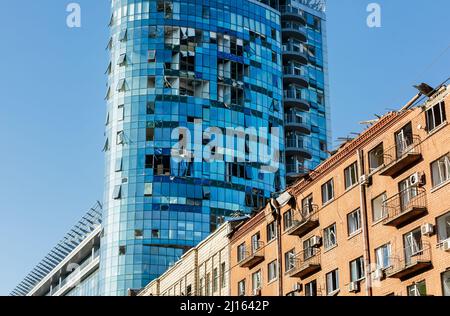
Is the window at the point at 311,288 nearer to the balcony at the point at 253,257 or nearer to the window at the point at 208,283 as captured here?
the balcony at the point at 253,257

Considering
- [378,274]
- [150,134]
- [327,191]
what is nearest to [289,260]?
[327,191]

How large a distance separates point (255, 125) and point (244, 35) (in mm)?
13497

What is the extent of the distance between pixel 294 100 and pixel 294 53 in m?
7.68

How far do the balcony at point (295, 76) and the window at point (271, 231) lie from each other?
74364mm

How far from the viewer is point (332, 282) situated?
2201 inches

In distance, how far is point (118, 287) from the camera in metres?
114

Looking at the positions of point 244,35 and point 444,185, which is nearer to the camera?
point 444,185

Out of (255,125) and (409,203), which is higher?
(255,125)

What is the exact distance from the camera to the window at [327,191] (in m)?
57.3

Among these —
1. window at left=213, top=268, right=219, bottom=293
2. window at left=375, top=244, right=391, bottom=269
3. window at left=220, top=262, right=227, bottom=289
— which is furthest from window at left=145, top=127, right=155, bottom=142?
window at left=375, top=244, right=391, bottom=269

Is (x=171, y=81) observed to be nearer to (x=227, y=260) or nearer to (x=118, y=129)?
(x=118, y=129)

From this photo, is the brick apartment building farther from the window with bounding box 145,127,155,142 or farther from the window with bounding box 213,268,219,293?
the window with bounding box 145,127,155,142

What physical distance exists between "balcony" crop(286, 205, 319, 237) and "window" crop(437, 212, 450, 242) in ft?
43.4
